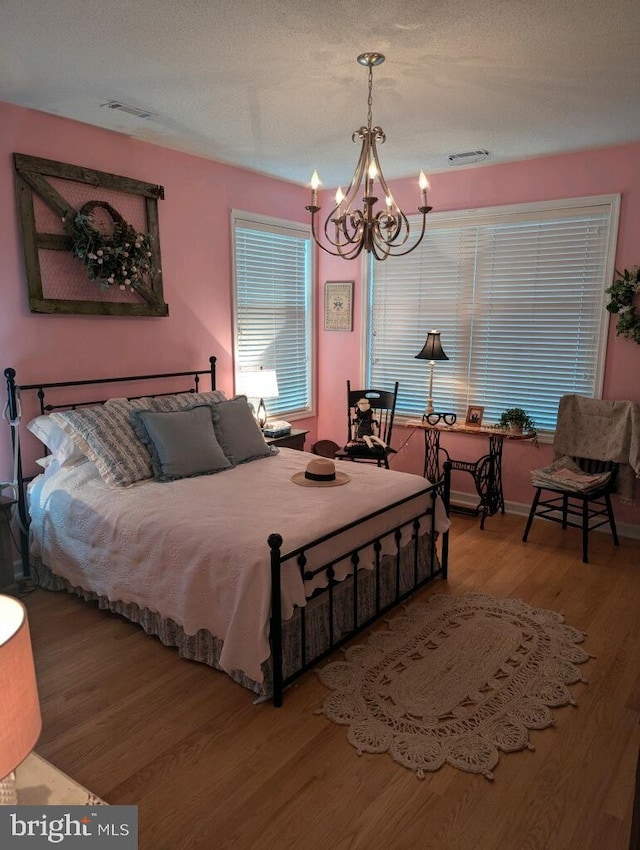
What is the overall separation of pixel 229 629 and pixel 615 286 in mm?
3501

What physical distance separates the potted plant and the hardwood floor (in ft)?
5.90

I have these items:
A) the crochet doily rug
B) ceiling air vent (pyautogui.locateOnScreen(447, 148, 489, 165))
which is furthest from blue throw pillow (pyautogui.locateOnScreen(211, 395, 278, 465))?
ceiling air vent (pyautogui.locateOnScreen(447, 148, 489, 165))

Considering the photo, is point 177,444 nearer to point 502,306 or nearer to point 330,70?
point 330,70

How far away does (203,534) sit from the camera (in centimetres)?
272

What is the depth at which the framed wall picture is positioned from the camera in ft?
18.7

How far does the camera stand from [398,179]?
17.1 feet

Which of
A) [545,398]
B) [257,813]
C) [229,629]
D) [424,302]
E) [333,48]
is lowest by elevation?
[257,813]

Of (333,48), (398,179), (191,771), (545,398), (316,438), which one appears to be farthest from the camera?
(316,438)

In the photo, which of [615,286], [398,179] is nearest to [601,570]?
[615,286]

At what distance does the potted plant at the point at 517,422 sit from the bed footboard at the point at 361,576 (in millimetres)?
1121

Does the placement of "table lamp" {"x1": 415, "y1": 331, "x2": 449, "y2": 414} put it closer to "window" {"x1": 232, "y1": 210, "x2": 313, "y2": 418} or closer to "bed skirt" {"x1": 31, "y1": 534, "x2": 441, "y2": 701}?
"window" {"x1": 232, "y1": 210, "x2": 313, "y2": 418}

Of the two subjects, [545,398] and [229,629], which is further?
[545,398]

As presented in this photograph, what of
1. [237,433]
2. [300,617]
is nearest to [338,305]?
[237,433]

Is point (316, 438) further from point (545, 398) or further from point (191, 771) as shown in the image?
point (191, 771)
